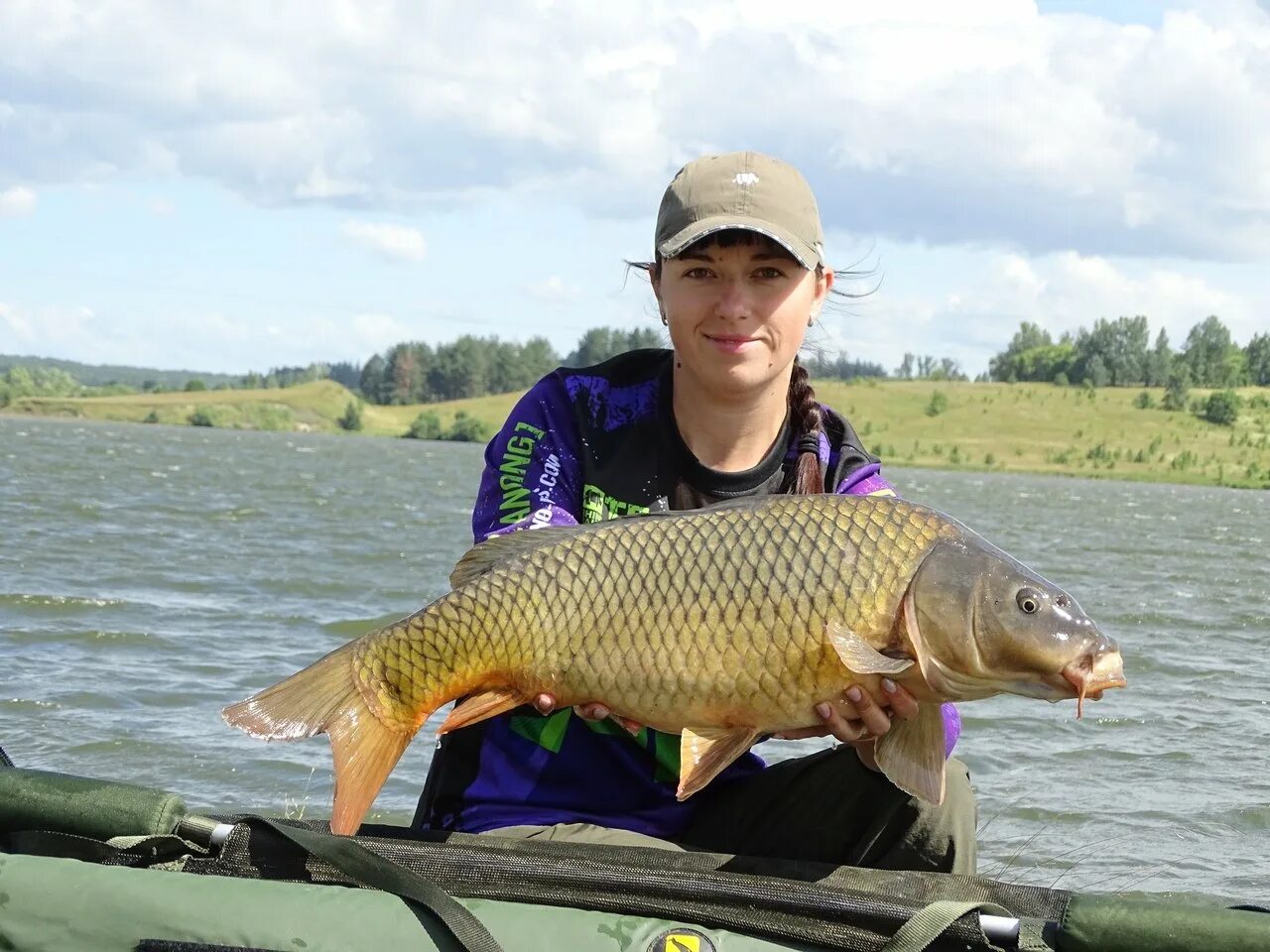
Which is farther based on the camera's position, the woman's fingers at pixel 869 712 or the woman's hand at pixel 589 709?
the woman's hand at pixel 589 709

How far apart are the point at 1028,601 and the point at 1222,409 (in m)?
79.1

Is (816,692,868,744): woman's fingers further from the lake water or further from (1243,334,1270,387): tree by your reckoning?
(1243,334,1270,387): tree

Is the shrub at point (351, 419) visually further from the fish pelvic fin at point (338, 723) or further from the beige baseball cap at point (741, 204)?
the fish pelvic fin at point (338, 723)

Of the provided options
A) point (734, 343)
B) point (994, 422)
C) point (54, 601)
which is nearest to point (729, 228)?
point (734, 343)

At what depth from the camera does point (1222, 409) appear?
249 feet

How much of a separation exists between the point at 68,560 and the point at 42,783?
32.7ft

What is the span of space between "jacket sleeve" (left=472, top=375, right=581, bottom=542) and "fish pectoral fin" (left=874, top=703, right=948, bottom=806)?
788 mm

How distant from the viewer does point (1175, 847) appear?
4918 mm

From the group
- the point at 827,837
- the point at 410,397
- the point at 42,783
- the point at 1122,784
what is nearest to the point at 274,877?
the point at 42,783

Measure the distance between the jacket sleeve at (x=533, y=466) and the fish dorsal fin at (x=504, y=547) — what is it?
33cm

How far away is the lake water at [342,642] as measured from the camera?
203 inches

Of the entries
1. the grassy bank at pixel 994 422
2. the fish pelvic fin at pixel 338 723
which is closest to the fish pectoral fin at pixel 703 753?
the fish pelvic fin at pixel 338 723

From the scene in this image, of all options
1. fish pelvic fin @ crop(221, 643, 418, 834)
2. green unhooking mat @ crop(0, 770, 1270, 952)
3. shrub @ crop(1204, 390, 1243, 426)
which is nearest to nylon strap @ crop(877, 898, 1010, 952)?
green unhooking mat @ crop(0, 770, 1270, 952)

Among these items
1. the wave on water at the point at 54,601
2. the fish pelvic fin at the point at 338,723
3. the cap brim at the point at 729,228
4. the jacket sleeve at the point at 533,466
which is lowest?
the wave on water at the point at 54,601
